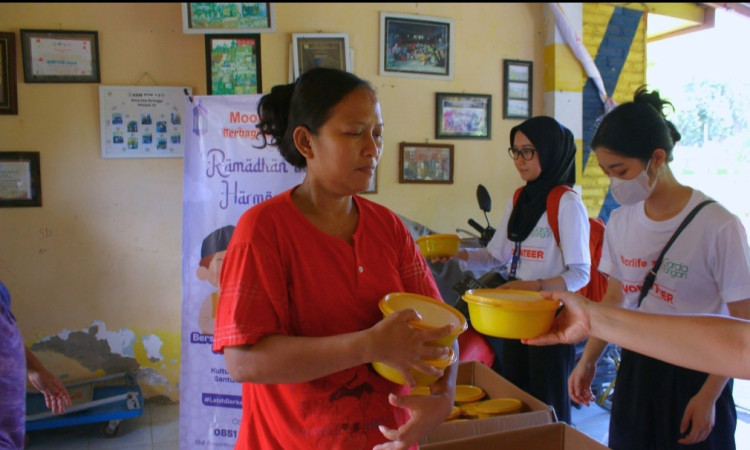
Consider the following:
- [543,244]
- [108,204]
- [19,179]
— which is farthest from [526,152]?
[19,179]

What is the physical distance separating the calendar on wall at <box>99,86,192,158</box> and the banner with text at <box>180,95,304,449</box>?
1135 mm

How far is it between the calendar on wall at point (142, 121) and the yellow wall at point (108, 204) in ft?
0.20

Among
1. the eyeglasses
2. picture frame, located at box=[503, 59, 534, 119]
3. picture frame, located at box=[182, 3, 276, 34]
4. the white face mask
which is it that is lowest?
the white face mask

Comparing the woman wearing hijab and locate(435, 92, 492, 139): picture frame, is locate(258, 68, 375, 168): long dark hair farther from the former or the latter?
locate(435, 92, 492, 139): picture frame

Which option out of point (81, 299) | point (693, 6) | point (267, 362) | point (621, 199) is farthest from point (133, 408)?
point (693, 6)

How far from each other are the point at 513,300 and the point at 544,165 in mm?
1165

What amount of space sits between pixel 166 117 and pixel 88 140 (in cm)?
49

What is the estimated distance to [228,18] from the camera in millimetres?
3199

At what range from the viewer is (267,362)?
921mm

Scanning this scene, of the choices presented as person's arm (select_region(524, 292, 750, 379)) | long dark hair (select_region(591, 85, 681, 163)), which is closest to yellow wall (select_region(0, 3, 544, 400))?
long dark hair (select_region(591, 85, 681, 163))

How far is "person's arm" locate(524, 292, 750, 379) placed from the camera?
0.94m

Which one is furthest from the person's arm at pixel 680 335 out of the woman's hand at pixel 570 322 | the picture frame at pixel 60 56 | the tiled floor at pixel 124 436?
the picture frame at pixel 60 56

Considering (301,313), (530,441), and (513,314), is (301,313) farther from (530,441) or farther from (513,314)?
(530,441)

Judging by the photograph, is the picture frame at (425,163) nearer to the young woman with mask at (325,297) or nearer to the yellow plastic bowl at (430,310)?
the young woman with mask at (325,297)
